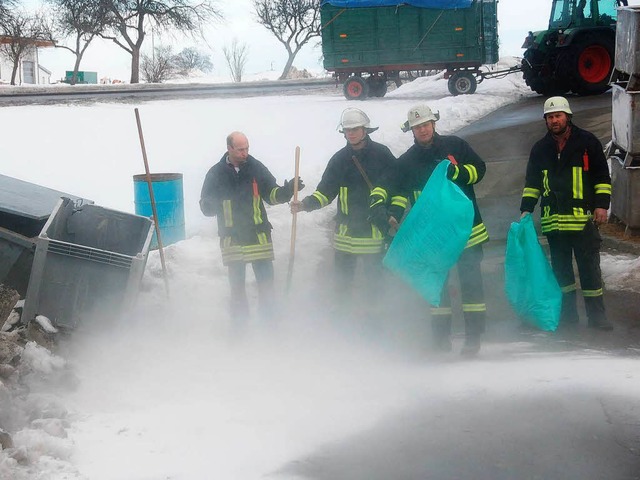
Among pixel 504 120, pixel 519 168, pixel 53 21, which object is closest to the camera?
pixel 519 168

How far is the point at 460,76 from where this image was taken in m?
20.9

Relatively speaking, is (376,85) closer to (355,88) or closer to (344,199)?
(355,88)

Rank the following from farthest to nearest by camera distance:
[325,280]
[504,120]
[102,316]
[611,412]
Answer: [504,120] → [325,280] → [102,316] → [611,412]

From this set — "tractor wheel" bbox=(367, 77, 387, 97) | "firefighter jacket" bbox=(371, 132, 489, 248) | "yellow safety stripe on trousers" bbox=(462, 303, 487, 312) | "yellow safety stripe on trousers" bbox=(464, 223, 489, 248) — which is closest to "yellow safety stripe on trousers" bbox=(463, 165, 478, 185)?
"firefighter jacket" bbox=(371, 132, 489, 248)

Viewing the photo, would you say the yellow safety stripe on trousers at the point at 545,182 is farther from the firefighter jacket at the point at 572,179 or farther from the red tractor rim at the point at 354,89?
the red tractor rim at the point at 354,89

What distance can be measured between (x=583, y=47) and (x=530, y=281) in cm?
1239

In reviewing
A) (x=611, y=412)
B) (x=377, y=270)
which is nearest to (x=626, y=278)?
(x=377, y=270)

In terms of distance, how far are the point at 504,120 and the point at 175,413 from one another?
1187 cm

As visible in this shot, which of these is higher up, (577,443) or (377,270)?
(377,270)

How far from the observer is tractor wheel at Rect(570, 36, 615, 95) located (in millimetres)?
17203

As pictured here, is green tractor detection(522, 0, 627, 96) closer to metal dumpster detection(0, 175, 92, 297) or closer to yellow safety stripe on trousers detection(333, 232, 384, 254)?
yellow safety stripe on trousers detection(333, 232, 384, 254)

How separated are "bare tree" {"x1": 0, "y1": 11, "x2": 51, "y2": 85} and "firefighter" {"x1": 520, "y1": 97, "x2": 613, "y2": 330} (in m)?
41.6

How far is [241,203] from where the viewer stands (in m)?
6.22

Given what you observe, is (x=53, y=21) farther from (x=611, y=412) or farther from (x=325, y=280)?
(x=611, y=412)
